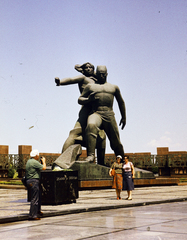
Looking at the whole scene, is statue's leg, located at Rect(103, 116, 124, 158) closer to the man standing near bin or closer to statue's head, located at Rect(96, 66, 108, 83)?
statue's head, located at Rect(96, 66, 108, 83)

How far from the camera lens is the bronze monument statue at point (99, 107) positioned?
59.4 feet

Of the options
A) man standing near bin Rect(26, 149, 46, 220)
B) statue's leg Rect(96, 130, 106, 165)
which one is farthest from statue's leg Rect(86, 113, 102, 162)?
man standing near bin Rect(26, 149, 46, 220)

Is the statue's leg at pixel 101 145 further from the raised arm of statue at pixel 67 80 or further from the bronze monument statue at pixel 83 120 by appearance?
the raised arm of statue at pixel 67 80

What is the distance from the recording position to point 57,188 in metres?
11.3

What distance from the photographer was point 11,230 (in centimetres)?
699

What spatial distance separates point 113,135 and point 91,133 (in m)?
1.48

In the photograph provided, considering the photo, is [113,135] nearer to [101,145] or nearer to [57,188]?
[101,145]

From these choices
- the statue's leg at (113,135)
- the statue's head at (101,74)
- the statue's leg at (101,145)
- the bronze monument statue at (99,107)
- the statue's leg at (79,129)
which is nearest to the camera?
the bronze monument statue at (99,107)

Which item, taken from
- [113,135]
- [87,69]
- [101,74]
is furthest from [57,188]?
[87,69]

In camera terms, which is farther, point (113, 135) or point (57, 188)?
point (113, 135)

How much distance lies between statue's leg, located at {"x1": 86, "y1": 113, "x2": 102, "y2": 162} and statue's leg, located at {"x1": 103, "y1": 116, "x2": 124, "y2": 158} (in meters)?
0.63

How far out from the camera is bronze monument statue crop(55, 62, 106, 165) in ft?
62.0

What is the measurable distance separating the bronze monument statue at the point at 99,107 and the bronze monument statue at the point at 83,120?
42cm

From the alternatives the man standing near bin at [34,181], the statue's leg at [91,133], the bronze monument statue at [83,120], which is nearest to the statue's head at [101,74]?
the bronze monument statue at [83,120]
